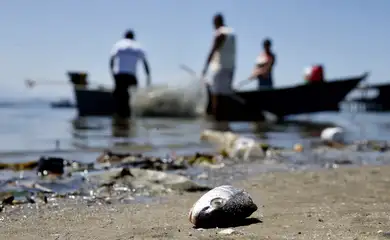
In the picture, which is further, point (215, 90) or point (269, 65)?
point (269, 65)

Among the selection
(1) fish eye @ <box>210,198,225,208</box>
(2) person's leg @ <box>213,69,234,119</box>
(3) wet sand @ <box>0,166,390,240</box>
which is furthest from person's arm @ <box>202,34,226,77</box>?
(1) fish eye @ <box>210,198,225,208</box>

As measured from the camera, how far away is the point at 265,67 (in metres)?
14.8

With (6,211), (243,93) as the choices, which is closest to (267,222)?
(6,211)

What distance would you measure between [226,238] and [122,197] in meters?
1.64

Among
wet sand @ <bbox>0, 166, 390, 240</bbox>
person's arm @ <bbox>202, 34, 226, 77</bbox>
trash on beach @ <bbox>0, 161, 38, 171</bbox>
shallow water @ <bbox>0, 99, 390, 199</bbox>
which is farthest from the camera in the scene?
person's arm @ <bbox>202, 34, 226, 77</bbox>

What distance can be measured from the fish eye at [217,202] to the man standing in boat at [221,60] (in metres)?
9.35

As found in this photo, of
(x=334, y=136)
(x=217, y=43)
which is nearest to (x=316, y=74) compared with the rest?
(x=217, y=43)

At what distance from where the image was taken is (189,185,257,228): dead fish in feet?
9.09

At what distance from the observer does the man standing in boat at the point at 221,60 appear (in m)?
12.0

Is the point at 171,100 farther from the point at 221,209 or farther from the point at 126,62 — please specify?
the point at 221,209

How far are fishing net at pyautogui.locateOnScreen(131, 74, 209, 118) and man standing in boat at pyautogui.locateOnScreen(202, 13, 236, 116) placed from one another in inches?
70.0

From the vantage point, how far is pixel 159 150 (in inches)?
292

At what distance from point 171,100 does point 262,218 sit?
13.1m

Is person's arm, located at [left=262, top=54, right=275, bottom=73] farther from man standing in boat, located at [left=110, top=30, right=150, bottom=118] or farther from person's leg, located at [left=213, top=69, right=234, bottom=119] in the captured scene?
man standing in boat, located at [left=110, top=30, right=150, bottom=118]
